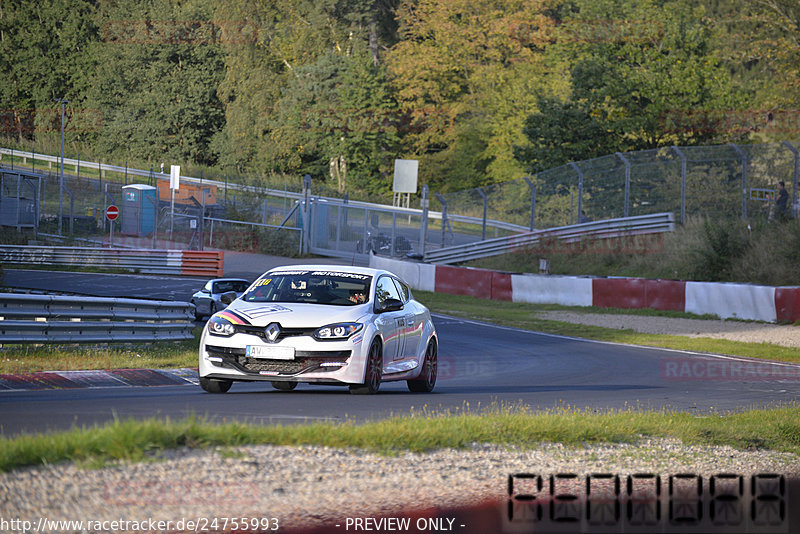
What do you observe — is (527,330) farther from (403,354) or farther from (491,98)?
(491,98)

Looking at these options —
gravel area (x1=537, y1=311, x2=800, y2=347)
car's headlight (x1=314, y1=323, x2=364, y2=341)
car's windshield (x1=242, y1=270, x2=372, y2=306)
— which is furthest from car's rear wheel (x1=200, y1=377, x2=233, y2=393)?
gravel area (x1=537, y1=311, x2=800, y2=347)

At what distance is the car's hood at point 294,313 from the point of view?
11.5m

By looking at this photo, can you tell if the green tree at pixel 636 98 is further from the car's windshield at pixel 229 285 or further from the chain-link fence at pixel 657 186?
the car's windshield at pixel 229 285

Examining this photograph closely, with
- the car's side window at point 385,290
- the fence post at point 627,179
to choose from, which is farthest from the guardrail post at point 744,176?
the car's side window at point 385,290

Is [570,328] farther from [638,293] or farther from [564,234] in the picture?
[564,234]

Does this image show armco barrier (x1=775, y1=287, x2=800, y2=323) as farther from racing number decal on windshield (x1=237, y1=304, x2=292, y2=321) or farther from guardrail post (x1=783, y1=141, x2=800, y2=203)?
racing number decal on windshield (x1=237, y1=304, x2=292, y2=321)

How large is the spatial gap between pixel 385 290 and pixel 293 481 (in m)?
6.59

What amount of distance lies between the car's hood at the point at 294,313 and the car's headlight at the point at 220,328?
0.49 ft

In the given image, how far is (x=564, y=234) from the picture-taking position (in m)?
36.4

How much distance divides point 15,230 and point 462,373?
39.2m

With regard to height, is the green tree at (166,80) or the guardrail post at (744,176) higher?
the green tree at (166,80)

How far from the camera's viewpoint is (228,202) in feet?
181

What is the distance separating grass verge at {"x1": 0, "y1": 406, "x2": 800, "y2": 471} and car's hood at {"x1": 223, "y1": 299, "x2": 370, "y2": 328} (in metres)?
1.82

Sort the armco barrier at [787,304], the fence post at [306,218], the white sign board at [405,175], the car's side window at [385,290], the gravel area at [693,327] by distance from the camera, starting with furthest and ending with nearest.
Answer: the fence post at [306,218], the white sign board at [405,175], the armco barrier at [787,304], the gravel area at [693,327], the car's side window at [385,290]
